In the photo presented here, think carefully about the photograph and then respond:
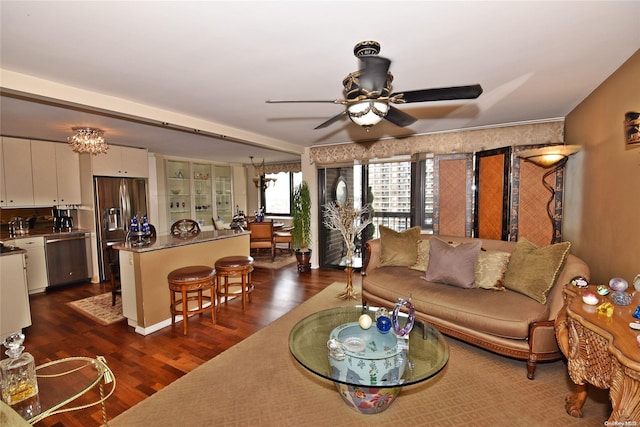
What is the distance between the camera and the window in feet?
26.6

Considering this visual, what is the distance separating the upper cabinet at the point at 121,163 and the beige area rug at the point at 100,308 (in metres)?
2.14

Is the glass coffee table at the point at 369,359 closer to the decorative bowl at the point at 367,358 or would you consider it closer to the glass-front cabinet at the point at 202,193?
the decorative bowl at the point at 367,358

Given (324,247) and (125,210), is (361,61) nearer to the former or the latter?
(324,247)

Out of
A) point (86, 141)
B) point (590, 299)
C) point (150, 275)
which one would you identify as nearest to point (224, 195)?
point (86, 141)

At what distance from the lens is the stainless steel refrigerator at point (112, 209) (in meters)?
5.01

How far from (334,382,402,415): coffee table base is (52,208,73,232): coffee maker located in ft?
18.1

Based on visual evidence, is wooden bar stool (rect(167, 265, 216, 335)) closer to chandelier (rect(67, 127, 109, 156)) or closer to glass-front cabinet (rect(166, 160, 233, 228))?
chandelier (rect(67, 127, 109, 156))

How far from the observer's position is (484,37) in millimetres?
1790

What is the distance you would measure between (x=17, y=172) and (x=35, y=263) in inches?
55.1

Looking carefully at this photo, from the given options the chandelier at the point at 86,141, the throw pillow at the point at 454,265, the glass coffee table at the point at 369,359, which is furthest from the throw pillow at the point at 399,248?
the chandelier at the point at 86,141

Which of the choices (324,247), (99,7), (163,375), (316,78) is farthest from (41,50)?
(324,247)

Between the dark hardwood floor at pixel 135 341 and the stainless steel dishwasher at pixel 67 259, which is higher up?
the stainless steel dishwasher at pixel 67 259

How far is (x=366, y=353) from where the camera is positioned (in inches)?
76.0

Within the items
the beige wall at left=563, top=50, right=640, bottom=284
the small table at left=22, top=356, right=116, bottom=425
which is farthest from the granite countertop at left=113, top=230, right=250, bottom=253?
the beige wall at left=563, top=50, right=640, bottom=284
